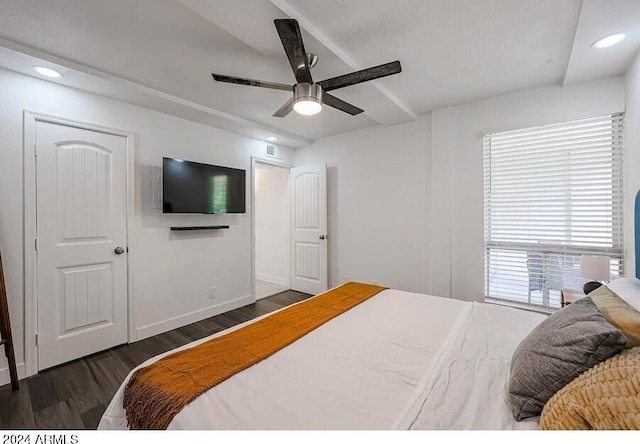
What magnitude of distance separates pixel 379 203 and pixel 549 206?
1.75 m

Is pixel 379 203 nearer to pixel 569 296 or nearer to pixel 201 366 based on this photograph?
pixel 569 296

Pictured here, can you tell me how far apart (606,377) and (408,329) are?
93cm

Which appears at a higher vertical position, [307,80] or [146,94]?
[146,94]

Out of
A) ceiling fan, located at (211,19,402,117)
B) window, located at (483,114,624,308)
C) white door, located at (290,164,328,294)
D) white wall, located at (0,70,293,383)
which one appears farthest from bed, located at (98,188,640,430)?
white door, located at (290,164,328,294)

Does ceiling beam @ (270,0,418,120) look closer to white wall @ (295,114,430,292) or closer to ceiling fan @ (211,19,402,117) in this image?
ceiling fan @ (211,19,402,117)

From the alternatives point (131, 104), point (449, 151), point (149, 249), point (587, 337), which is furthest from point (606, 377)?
point (131, 104)

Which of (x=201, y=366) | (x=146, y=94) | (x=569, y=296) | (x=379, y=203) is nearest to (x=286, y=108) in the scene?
(x=146, y=94)

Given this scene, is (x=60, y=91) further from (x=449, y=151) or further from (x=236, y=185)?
(x=449, y=151)

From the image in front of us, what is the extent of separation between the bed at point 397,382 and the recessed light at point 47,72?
2.33m

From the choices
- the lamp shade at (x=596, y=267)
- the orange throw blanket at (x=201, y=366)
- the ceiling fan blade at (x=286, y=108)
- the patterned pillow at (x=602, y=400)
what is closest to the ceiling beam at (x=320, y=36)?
the ceiling fan blade at (x=286, y=108)

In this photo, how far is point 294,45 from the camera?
4.86 feet

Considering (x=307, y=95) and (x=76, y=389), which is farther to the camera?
(x=76, y=389)

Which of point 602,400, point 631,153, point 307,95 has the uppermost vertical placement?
point 307,95

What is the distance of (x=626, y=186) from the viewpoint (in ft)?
7.07
